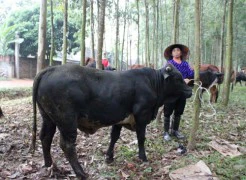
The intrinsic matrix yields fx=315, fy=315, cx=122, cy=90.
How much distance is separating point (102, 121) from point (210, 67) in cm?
1025

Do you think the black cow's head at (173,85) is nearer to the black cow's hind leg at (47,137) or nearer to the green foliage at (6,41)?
the black cow's hind leg at (47,137)

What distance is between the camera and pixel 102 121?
466 centimetres

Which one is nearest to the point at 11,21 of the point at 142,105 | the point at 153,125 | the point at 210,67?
the point at 210,67

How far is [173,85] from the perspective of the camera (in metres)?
5.48

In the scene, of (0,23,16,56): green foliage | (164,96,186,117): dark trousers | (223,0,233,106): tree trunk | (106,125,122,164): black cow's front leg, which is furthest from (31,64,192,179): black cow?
(0,23,16,56): green foliage

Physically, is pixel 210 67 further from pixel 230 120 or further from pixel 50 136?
pixel 50 136

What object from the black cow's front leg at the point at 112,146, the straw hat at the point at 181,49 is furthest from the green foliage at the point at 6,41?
the black cow's front leg at the point at 112,146

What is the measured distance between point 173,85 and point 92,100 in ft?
5.49

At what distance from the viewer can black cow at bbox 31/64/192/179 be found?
4.25m

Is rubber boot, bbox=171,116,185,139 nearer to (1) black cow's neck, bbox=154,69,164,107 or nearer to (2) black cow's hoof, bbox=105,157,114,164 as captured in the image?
(1) black cow's neck, bbox=154,69,164,107

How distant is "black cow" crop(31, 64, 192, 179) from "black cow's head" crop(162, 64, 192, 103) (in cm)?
2

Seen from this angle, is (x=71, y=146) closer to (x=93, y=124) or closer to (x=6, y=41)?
(x=93, y=124)

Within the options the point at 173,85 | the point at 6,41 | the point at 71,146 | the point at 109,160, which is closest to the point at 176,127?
the point at 173,85

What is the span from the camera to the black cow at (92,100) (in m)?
4.25
